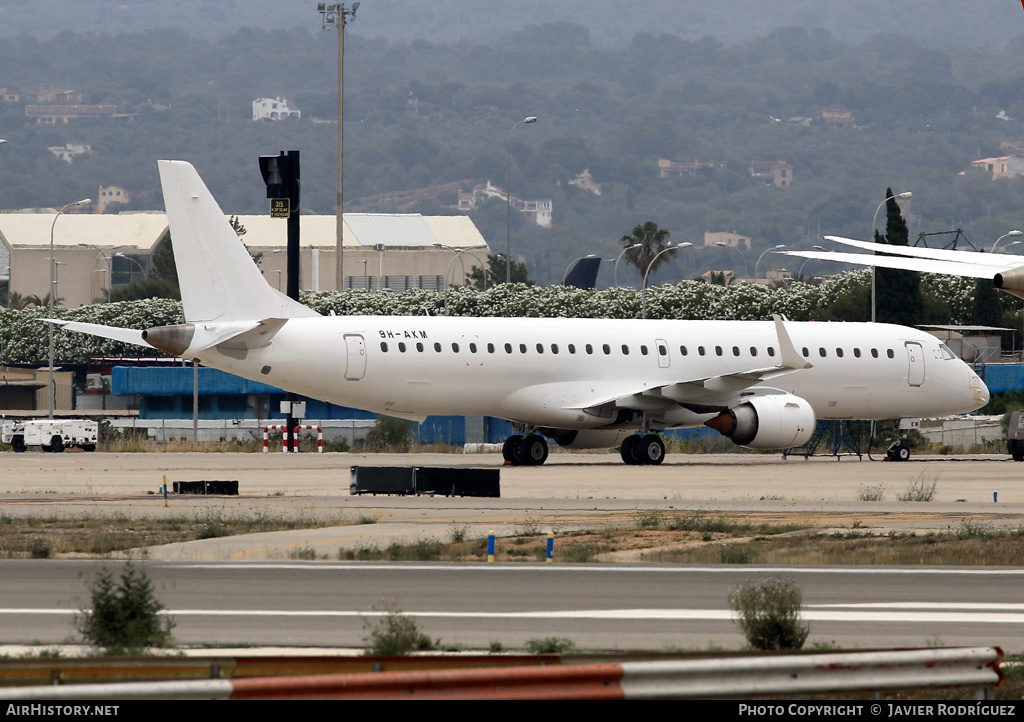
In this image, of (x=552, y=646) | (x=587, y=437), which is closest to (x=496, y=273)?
(x=587, y=437)

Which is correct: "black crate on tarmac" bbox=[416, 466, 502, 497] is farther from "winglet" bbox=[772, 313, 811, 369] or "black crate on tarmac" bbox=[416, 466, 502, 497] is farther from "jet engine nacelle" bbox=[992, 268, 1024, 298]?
"jet engine nacelle" bbox=[992, 268, 1024, 298]

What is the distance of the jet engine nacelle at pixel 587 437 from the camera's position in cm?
3941

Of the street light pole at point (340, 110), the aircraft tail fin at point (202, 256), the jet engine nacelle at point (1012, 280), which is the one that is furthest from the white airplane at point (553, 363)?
the street light pole at point (340, 110)

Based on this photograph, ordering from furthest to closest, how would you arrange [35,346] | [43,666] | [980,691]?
[35,346], [980,691], [43,666]

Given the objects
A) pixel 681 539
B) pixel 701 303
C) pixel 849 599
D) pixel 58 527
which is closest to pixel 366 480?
pixel 58 527

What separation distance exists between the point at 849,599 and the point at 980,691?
21.0ft

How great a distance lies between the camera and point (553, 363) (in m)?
37.8

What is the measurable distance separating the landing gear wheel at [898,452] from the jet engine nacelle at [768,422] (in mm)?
4983

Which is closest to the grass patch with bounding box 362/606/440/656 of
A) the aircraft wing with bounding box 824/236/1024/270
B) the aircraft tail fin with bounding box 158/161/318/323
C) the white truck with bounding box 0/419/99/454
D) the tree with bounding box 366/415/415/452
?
the aircraft wing with bounding box 824/236/1024/270

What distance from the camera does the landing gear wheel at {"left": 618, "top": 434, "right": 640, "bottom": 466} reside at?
3859cm

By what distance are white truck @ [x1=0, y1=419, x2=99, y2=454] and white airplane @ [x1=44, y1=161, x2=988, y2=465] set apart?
49.2ft

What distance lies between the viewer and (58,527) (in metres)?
21.8

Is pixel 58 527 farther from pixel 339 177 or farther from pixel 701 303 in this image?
pixel 701 303

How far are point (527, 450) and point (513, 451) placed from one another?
1.26 ft
